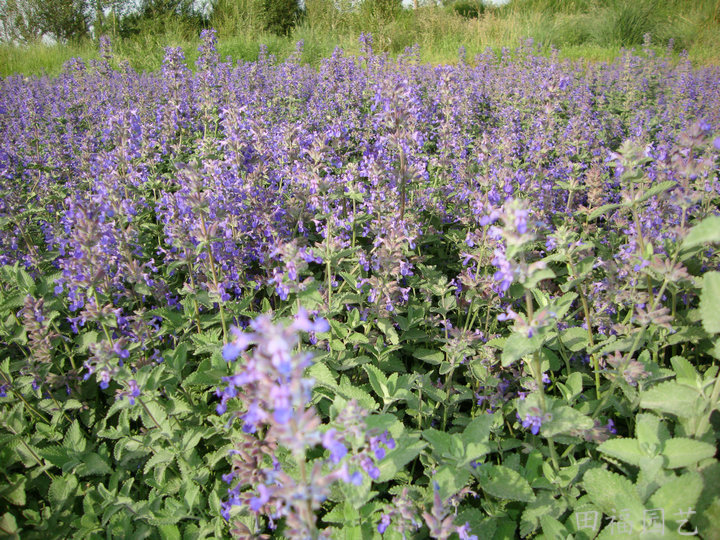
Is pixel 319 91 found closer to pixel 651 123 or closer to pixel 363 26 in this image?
pixel 651 123

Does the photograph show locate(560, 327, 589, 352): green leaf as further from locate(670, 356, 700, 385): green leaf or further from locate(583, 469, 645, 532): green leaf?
locate(583, 469, 645, 532): green leaf

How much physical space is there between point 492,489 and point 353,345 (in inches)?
59.2

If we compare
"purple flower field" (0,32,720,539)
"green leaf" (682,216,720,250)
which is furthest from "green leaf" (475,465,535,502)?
"green leaf" (682,216,720,250)

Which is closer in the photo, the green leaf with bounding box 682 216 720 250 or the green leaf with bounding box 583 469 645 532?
the green leaf with bounding box 682 216 720 250

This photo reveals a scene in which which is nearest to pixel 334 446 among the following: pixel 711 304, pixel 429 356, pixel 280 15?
pixel 711 304

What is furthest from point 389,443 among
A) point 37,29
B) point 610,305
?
point 37,29

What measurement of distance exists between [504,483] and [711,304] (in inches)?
49.8

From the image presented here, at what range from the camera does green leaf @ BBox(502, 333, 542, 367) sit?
185 cm

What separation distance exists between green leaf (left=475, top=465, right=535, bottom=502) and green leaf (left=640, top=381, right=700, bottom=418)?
701 millimetres

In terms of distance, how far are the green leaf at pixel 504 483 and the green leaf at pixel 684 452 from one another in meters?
0.64

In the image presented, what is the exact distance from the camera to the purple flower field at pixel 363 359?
1.89m

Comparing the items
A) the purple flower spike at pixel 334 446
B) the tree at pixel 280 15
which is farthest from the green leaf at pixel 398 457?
the tree at pixel 280 15

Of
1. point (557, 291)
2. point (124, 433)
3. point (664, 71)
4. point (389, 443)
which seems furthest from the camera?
point (664, 71)

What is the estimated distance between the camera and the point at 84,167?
491 cm
